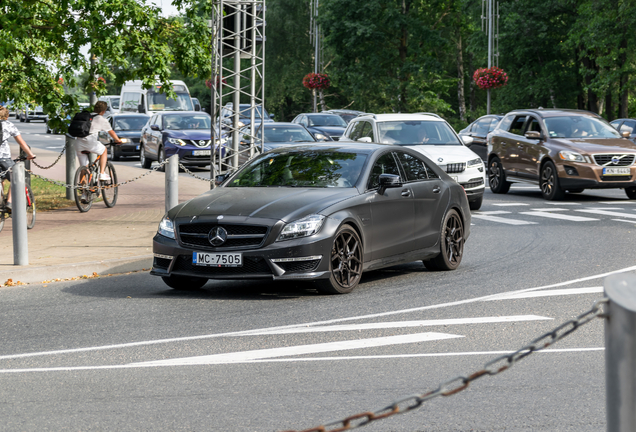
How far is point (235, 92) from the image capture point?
16094mm

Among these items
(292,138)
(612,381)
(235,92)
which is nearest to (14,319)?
(612,381)

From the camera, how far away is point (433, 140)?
58.6 ft

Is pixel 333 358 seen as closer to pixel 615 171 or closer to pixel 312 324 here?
pixel 312 324

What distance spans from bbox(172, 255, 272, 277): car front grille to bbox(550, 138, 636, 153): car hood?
469 inches

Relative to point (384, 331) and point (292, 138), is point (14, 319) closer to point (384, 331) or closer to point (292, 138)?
point (384, 331)

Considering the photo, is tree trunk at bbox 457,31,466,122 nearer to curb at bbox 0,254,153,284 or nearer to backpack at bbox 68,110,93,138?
backpack at bbox 68,110,93,138

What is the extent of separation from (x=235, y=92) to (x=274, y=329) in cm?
920

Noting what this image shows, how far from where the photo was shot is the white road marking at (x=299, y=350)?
6324 millimetres

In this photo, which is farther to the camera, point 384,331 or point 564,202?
point 564,202

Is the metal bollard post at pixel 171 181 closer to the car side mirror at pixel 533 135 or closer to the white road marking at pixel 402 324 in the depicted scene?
the white road marking at pixel 402 324

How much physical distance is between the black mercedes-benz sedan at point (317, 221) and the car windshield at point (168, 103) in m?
A: 31.2

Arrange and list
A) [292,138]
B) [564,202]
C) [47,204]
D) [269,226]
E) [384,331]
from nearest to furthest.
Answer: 1. [384,331]
2. [269,226]
3. [47,204]
4. [564,202]
5. [292,138]

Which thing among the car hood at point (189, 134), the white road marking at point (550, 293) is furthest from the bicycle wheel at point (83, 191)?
the car hood at point (189, 134)

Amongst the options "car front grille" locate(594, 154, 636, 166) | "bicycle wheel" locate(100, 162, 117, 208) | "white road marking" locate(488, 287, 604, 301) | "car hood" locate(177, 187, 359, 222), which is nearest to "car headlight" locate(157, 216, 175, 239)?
"car hood" locate(177, 187, 359, 222)
